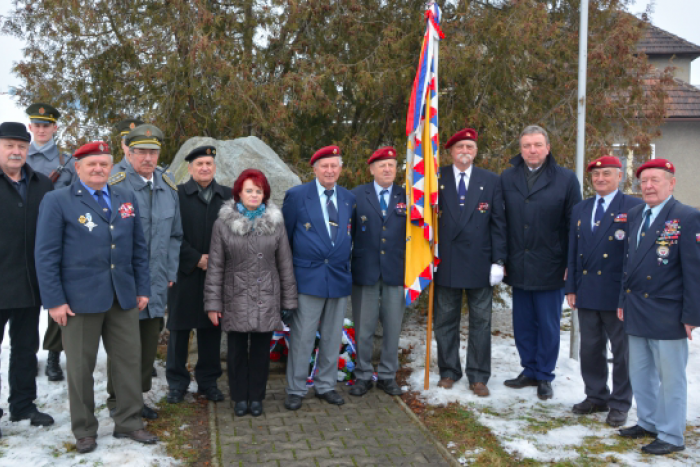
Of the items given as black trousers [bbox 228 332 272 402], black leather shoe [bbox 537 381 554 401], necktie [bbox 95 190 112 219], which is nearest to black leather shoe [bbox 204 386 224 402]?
black trousers [bbox 228 332 272 402]

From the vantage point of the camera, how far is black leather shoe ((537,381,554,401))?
528 cm

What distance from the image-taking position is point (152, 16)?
753cm

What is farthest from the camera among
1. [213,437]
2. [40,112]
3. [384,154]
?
[384,154]

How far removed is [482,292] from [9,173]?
3792 millimetres

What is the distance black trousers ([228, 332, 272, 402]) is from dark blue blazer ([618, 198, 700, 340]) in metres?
2.65

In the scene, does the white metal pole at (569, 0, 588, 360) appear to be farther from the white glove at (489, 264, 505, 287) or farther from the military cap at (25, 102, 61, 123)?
the military cap at (25, 102, 61, 123)

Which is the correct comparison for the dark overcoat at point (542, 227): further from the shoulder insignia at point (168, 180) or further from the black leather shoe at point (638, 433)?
the shoulder insignia at point (168, 180)

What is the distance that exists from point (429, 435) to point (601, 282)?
1.76 metres

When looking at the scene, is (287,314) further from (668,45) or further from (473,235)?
(668,45)

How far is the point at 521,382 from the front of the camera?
5520 millimetres

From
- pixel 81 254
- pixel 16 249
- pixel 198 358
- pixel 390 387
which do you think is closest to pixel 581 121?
pixel 390 387

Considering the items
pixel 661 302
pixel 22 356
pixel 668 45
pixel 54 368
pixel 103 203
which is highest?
pixel 668 45

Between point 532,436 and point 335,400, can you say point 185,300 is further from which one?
point 532,436

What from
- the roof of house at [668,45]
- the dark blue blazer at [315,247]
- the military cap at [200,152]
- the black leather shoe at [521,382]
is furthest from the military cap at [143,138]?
the roof of house at [668,45]
